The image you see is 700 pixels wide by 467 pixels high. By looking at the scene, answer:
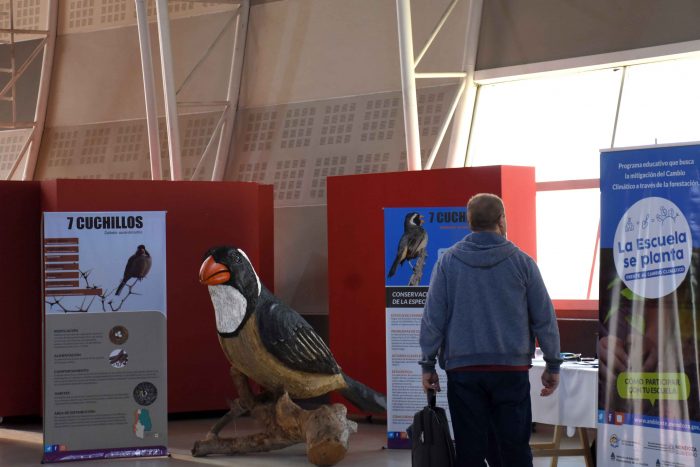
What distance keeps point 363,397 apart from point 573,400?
246 centimetres

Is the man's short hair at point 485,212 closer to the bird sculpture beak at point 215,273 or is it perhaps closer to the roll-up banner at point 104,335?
the bird sculpture beak at point 215,273

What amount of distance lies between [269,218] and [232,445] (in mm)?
3672

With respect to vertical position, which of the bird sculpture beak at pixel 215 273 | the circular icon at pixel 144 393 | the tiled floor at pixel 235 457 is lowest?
the tiled floor at pixel 235 457

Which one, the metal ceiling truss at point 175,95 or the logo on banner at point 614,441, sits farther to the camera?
the metal ceiling truss at point 175,95

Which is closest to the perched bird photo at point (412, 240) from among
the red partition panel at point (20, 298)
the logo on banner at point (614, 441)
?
the logo on banner at point (614, 441)

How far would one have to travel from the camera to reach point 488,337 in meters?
4.80

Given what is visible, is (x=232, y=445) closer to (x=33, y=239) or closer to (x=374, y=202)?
(x=374, y=202)

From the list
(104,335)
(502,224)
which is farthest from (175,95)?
(502,224)

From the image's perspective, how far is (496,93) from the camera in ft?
35.4

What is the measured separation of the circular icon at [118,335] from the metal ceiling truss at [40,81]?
792cm

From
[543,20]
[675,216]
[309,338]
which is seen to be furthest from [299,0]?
[675,216]

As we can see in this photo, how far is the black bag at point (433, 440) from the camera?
495 cm

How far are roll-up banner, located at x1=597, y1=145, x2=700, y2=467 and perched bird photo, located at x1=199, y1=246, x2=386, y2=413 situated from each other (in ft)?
10.3

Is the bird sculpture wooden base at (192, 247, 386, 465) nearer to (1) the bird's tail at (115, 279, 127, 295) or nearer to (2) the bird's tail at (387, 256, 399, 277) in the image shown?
(1) the bird's tail at (115, 279, 127, 295)
